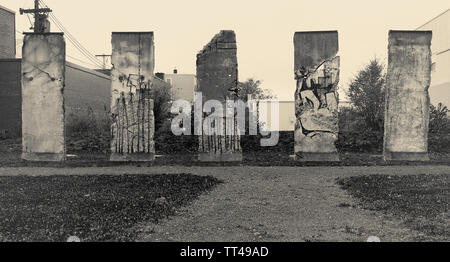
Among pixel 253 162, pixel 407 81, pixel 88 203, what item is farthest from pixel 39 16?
pixel 88 203

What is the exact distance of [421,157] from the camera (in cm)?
1221

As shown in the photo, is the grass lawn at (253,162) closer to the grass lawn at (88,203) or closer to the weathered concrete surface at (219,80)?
the weathered concrete surface at (219,80)

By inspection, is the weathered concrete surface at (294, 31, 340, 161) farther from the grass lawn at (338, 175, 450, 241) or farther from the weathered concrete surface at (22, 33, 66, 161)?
the weathered concrete surface at (22, 33, 66, 161)

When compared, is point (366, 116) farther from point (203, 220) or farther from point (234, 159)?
point (203, 220)

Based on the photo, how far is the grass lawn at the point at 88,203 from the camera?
197 inches

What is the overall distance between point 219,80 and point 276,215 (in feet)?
22.8

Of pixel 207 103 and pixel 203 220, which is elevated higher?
pixel 207 103

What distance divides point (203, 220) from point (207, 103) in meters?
6.98

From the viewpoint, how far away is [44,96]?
40.7 feet

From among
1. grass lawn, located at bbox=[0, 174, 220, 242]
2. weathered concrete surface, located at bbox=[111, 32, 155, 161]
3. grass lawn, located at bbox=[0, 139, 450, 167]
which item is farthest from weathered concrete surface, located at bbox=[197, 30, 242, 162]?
grass lawn, located at bbox=[0, 174, 220, 242]

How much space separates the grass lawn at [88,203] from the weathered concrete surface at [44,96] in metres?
3.26

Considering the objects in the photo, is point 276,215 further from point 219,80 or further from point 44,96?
point 44,96

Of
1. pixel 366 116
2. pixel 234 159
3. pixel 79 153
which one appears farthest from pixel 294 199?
pixel 366 116

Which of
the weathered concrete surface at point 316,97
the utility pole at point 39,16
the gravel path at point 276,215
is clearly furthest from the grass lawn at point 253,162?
the utility pole at point 39,16
